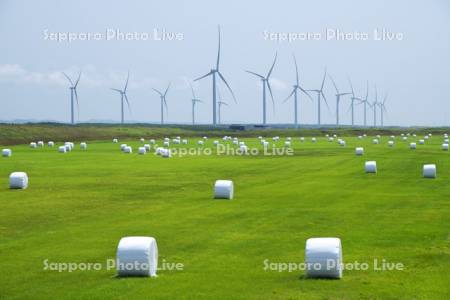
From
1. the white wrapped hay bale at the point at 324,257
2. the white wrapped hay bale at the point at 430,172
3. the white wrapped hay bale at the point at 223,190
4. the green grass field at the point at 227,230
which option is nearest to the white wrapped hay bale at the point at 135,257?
the green grass field at the point at 227,230

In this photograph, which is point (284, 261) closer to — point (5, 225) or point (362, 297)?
point (362, 297)

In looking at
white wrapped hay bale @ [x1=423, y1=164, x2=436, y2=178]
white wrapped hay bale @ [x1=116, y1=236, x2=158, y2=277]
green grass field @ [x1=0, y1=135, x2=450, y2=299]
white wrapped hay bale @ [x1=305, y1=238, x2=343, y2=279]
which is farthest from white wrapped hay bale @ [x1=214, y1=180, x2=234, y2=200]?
white wrapped hay bale @ [x1=305, y1=238, x2=343, y2=279]

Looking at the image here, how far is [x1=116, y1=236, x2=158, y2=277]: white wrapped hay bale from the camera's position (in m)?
17.6

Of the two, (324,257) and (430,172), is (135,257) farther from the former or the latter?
(430,172)

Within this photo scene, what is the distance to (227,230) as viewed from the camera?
84.0ft

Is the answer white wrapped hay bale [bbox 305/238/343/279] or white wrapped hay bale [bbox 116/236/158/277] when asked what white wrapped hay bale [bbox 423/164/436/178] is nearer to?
white wrapped hay bale [bbox 305/238/343/279]

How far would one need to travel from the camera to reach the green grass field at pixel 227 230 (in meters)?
17.4

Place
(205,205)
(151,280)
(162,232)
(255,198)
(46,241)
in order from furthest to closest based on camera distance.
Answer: (255,198), (205,205), (162,232), (46,241), (151,280)

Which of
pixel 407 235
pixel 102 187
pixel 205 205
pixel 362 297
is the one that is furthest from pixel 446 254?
pixel 102 187

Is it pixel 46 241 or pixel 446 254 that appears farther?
pixel 46 241

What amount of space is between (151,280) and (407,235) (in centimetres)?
936

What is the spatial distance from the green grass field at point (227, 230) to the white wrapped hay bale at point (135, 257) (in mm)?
251

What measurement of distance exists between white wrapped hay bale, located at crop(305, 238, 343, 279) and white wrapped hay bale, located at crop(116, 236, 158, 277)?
3298 mm

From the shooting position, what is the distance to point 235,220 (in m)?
28.1
